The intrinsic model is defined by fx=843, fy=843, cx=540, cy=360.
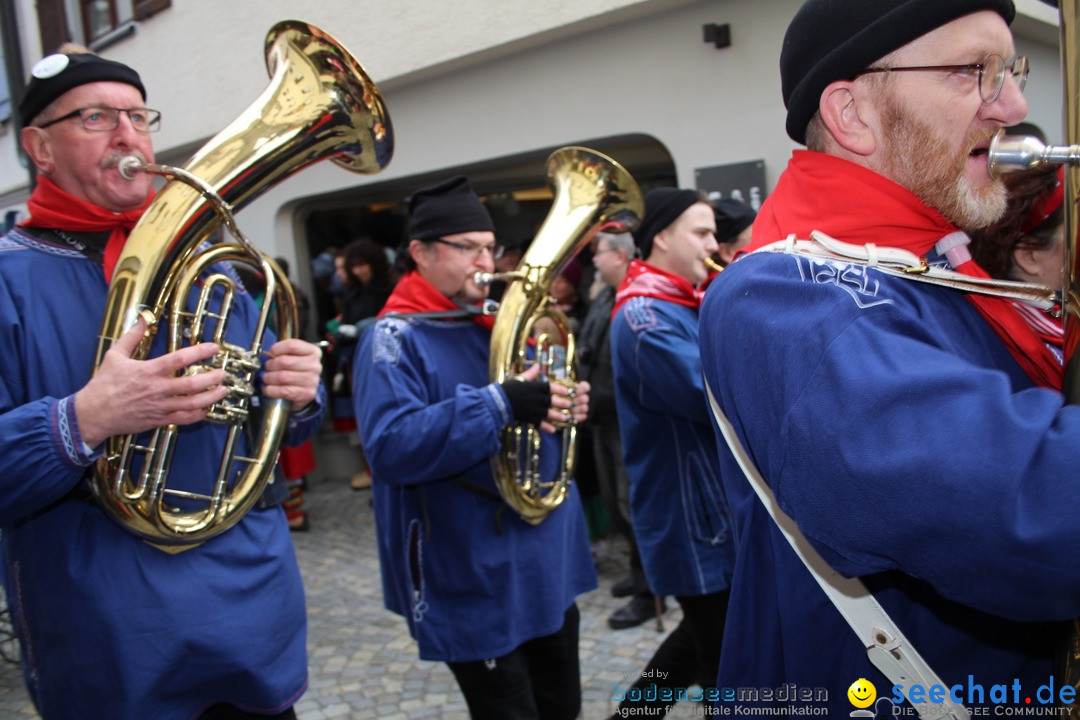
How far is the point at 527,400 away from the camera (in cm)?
247

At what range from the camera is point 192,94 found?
8422 mm

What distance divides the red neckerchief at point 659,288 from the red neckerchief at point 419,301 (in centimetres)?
56

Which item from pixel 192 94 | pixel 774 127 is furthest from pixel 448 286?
pixel 192 94

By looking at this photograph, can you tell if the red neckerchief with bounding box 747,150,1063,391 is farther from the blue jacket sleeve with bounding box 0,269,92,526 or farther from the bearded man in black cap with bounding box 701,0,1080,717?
the blue jacket sleeve with bounding box 0,269,92,526

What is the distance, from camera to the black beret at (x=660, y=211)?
3156mm

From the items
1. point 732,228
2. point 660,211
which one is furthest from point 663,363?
point 732,228

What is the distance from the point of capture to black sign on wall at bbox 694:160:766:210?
15.6 feet

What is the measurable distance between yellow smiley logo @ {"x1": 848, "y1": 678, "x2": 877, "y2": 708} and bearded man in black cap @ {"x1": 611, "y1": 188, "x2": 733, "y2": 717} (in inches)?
57.1

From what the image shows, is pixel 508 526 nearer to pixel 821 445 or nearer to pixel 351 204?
pixel 821 445

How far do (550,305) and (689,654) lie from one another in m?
1.28

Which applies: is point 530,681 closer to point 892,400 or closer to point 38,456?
point 38,456

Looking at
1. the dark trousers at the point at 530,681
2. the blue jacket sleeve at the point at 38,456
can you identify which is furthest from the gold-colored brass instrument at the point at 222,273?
the dark trousers at the point at 530,681

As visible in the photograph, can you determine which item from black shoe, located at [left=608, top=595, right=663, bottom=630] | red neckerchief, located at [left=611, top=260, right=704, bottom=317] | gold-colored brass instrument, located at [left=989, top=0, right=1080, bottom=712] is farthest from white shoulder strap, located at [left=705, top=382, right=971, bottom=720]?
black shoe, located at [left=608, top=595, right=663, bottom=630]

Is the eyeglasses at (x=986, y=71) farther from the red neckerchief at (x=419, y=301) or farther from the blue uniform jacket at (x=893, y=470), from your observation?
the red neckerchief at (x=419, y=301)
